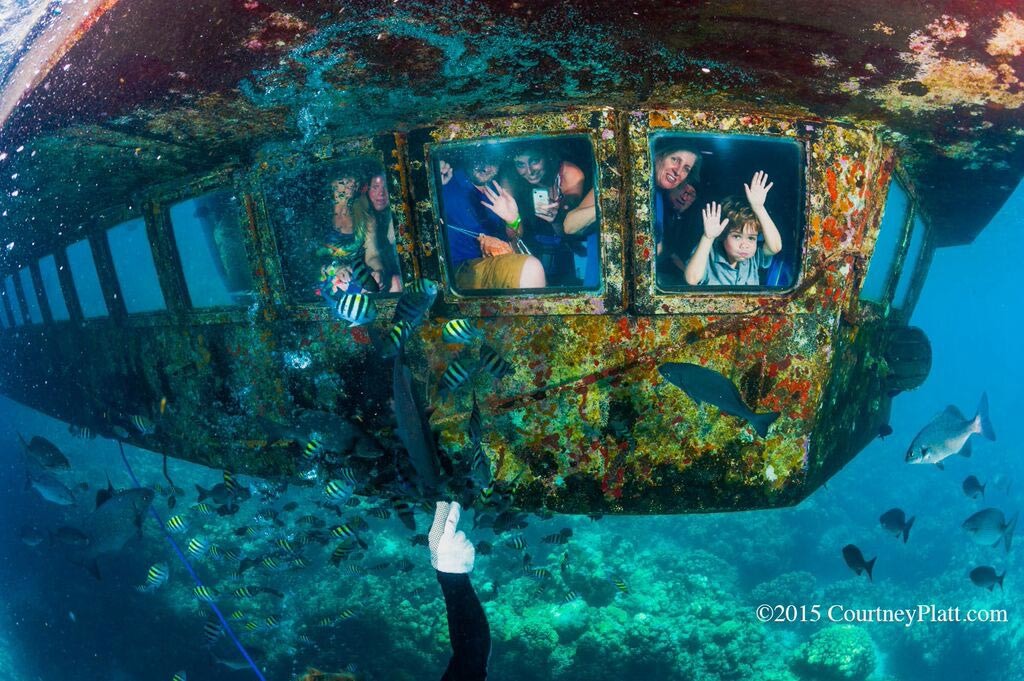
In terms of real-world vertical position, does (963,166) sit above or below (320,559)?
above

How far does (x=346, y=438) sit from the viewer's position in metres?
4.03

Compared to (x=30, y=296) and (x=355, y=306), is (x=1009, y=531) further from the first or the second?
(x=30, y=296)

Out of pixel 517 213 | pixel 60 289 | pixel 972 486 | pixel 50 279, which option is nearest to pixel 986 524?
pixel 972 486

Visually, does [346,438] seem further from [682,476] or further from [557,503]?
[682,476]

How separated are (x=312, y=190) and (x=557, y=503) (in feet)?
10.3

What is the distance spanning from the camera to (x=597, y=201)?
3699 millimetres

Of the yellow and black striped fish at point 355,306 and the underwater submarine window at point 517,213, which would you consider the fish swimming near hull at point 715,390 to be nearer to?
the underwater submarine window at point 517,213

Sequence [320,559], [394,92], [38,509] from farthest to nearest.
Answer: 1. [38,509]
2. [320,559]
3. [394,92]

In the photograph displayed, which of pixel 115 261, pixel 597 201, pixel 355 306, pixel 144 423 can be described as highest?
pixel 597 201

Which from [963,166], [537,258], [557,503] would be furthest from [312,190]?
[963,166]

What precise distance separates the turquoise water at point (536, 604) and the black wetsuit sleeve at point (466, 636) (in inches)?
147

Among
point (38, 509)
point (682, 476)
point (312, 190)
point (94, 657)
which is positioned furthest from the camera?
point (38, 509)

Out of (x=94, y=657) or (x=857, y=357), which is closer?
(x=857, y=357)

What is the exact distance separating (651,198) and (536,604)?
29.4 ft
